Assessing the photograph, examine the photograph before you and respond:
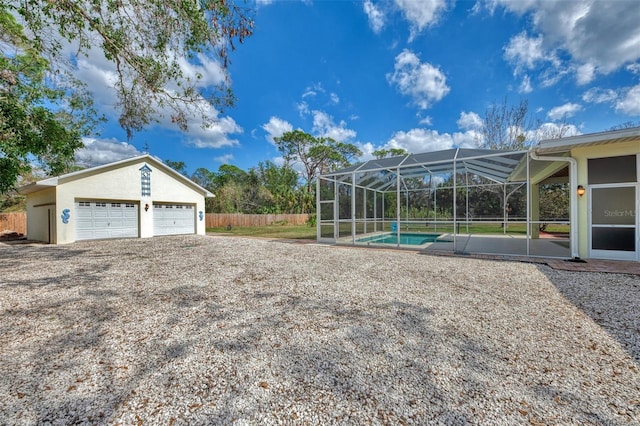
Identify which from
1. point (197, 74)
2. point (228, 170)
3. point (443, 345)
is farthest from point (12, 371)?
point (228, 170)

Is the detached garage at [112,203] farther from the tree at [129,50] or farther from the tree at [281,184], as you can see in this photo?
the tree at [281,184]

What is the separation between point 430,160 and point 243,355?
8.46 metres

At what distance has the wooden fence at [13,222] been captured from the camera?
1510 cm

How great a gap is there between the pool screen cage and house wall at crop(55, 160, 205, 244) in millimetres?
8159

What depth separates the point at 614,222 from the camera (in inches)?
236

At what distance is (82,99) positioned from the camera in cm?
1041

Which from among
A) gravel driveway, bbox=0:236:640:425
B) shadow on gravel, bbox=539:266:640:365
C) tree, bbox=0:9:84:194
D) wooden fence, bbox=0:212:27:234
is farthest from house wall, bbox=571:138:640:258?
wooden fence, bbox=0:212:27:234

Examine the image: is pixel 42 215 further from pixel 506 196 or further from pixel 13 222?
pixel 506 196

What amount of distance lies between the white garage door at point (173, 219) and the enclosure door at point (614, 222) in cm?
1598

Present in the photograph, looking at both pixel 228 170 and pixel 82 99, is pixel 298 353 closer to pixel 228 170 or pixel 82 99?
pixel 82 99

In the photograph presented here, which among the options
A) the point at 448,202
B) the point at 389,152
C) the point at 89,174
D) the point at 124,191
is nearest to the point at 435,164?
the point at 448,202

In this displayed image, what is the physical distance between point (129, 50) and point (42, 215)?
1112 cm

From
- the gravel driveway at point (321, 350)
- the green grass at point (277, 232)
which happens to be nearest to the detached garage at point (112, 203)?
the green grass at point (277, 232)

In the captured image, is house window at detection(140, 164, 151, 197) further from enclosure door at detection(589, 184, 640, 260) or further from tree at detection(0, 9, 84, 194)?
enclosure door at detection(589, 184, 640, 260)
